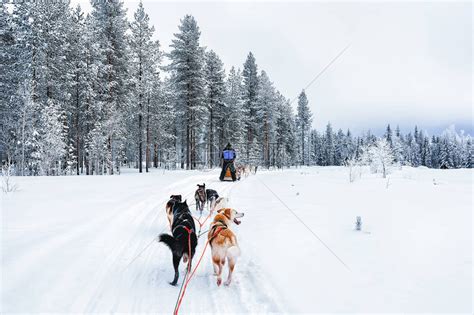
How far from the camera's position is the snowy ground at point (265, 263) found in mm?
3215

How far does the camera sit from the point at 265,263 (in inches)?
176

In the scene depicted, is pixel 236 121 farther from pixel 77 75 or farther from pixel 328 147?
pixel 328 147

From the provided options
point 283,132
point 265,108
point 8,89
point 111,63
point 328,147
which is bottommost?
Result: point 328,147

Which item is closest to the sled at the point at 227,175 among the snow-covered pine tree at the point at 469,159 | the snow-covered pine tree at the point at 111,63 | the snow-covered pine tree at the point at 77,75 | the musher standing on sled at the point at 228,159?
the musher standing on sled at the point at 228,159

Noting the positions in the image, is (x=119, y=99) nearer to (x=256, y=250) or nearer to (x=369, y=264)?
(x=256, y=250)

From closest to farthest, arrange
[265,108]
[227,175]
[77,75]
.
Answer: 1. [227,175]
2. [77,75]
3. [265,108]

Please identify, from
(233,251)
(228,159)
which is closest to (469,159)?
(228,159)

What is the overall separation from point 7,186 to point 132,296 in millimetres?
9140

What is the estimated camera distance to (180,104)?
2888 centimetres

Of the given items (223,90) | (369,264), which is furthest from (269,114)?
(369,264)

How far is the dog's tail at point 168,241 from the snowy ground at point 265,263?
645mm

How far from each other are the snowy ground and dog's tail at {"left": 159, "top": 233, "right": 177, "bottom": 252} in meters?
0.64

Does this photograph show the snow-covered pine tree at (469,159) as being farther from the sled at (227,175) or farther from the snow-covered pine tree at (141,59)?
the snow-covered pine tree at (141,59)

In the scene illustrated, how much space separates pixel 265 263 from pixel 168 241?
1.84m
